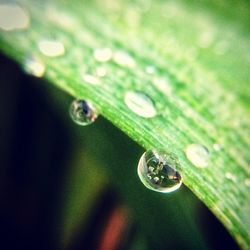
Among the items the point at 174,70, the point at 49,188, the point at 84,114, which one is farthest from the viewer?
the point at 49,188

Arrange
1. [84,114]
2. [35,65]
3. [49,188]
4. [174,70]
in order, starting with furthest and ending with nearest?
1. [49,188]
2. [84,114]
3. [35,65]
4. [174,70]

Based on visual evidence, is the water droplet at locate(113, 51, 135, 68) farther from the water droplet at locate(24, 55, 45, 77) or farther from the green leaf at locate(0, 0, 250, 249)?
the water droplet at locate(24, 55, 45, 77)

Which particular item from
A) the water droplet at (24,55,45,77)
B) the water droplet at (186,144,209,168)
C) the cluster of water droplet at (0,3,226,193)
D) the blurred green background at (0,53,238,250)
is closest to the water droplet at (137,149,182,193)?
the cluster of water droplet at (0,3,226,193)

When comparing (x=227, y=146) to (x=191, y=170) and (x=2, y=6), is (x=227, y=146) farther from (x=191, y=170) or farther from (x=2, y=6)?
(x=2, y=6)

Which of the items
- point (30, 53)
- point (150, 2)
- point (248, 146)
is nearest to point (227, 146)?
point (248, 146)

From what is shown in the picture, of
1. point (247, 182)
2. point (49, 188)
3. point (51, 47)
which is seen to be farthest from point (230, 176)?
point (49, 188)

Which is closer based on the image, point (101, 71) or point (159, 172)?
point (101, 71)

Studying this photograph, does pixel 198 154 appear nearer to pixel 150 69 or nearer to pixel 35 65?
pixel 150 69
